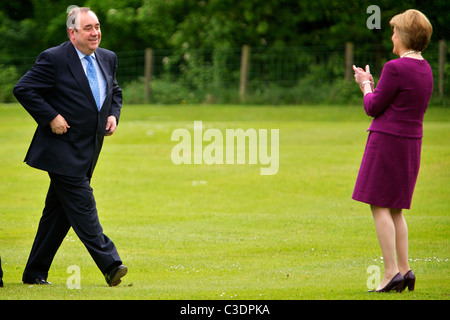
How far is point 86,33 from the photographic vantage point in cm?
596

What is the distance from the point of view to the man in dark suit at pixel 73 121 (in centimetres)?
593

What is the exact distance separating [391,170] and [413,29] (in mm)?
985

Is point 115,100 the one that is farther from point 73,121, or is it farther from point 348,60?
point 348,60

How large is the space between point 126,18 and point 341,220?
27608 mm

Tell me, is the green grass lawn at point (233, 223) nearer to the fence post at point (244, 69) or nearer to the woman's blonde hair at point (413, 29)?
the woman's blonde hair at point (413, 29)

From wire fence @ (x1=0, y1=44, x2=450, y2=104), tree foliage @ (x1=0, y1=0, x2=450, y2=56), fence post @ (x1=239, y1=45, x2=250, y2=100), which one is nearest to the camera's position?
wire fence @ (x1=0, y1=44, x2=450, y2=104)

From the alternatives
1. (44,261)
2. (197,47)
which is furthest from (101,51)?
(197,47)

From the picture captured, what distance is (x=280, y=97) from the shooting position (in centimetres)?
2755

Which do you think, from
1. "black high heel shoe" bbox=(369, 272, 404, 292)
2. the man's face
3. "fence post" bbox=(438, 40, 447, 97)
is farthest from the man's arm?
"fence post" bbox=(438, 40, 447, 97)

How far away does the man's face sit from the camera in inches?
233

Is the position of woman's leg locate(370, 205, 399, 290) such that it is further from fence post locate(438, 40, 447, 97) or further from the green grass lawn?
fence post locate(438, 40, 447, 97)

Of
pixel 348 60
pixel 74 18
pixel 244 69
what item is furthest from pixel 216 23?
pixel 74 18

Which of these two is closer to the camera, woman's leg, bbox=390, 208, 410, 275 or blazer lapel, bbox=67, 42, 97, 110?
woman's leg, bbox=390, 208, 410, 275

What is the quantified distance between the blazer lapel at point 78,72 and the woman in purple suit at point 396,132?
2066 millimetres
